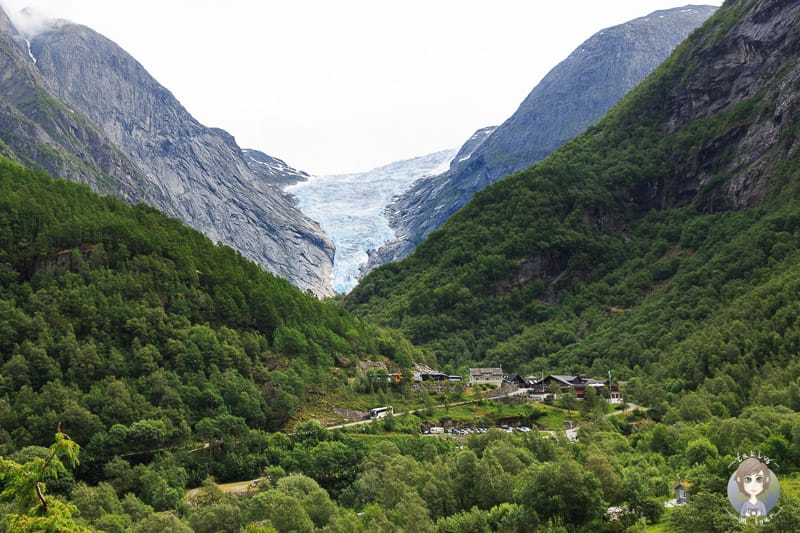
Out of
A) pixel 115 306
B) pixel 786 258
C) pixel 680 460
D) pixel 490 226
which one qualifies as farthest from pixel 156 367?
pixel 490 226

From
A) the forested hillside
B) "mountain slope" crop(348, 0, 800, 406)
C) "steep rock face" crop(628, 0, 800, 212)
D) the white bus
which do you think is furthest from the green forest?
the white bus

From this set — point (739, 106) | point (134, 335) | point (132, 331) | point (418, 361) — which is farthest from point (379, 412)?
point (739, 106)

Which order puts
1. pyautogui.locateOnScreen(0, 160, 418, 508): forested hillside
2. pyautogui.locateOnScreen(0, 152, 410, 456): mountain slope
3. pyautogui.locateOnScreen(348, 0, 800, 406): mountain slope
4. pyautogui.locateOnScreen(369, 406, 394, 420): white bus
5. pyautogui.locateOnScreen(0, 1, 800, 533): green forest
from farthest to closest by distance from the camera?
pyautogui.locateOnScreen(348, 0, 800, 406): mountain slope, pyautogui.locateOnScreen(369, 406, 394, 420): white bus, pyautogui.locateOnScreen(0, 152, 410, 456): mountain slope, pyautogui.locateOnScreen(0, 160, 418, 508): forested hillside, pyautogui.locateOnScreen(0, 1, 800, 533): green forest

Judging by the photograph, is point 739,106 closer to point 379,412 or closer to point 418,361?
point 418,361

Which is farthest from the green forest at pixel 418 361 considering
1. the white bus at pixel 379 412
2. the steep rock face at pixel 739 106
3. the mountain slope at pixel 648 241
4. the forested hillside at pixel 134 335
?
the white bus at pixel 379 412

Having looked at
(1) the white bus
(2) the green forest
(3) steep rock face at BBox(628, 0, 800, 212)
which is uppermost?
(3) steep rock face at BBox(628, 0, 800, 212)

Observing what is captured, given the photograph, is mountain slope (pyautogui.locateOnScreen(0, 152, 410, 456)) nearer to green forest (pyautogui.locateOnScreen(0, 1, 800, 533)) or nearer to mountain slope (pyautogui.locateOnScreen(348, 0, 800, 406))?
green forest (pyautogui.locateOnScreen(0, 1, 800, 533))
